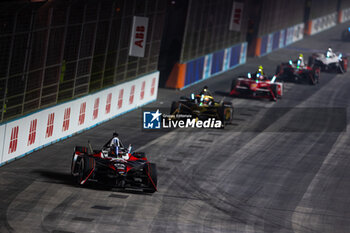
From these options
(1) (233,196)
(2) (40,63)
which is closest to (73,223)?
(1) (233,196)

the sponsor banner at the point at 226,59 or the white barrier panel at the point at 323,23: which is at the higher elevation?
the white barrier panel at the point at 323,23

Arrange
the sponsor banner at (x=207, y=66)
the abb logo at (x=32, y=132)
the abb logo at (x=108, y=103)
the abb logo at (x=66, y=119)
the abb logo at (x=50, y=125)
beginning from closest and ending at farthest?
the abb logo at (x=32, y=132)
the abb logo at (x=50, y=125)
the abb logo at (x=66, y=119)
the abb logo at (x=108, y=103)
the sponsor banner at (x=207, y=66)

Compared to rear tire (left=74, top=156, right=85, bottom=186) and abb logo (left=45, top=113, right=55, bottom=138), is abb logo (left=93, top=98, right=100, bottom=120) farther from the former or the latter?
rear tire (left=74, top=156, right=85, bottom=186)

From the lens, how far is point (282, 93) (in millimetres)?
43156

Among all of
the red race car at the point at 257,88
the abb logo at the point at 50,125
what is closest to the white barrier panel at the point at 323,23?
the red race car at the point at 257,88

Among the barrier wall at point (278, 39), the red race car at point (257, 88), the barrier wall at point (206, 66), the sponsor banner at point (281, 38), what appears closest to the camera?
the red race car at point (257, 88)

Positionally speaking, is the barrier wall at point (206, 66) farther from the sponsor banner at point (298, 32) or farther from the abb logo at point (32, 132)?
the sponsor banner at point (298, 32)

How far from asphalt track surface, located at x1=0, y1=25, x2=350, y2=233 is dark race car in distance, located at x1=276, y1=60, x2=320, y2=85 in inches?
475

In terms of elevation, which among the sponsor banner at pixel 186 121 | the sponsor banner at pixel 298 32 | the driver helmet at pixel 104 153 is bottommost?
the sponsor banner at pixel 186 121

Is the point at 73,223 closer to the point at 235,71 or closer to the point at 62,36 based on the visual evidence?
the point at 62,36

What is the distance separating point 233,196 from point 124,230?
16.6 feet

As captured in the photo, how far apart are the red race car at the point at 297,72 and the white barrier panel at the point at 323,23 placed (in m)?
39.0

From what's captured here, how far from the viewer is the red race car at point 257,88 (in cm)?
4106

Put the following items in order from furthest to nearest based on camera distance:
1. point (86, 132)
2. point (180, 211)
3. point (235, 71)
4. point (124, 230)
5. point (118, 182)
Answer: point (235, 71)
point (86, 132)
point (118, 182)
point (180, 211)
point (124, 230)
